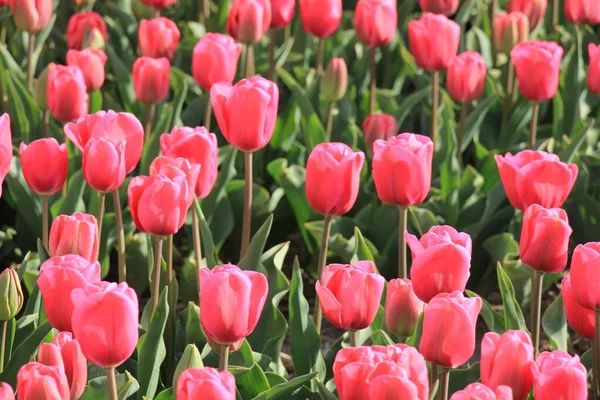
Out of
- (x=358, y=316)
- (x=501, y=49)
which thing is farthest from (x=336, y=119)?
(x=358, y=316)

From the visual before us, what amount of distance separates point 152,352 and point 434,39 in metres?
1.28

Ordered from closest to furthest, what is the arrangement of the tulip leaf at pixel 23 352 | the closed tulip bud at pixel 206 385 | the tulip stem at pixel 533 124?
1. the closed tulip bud at pixel 206 385
2. the tulip leaf at pixel 23 352
3. the tulip stem at pixel 533 124

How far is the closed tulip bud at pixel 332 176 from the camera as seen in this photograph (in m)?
1.71

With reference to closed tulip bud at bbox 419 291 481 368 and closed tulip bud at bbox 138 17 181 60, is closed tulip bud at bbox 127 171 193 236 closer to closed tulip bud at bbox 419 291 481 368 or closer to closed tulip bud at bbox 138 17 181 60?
closed tulip bud at bbox 419 291 481 368

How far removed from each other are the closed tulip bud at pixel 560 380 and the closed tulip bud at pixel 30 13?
1.76 m

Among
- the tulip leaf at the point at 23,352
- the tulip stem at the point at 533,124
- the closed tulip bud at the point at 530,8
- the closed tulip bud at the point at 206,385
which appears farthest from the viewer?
the closed tulip bud at the point at 530,8

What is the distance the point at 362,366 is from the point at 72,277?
0.42m

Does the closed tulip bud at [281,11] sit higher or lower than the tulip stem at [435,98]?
higher

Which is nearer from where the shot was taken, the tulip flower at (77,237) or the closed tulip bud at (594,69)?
the tulip flower at (77,237)

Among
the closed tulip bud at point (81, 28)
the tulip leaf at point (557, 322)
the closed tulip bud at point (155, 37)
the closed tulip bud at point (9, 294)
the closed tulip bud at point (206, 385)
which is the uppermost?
the closed tulip bud at point (206, 385)

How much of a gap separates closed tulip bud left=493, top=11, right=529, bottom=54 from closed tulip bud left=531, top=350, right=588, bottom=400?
1.80 m

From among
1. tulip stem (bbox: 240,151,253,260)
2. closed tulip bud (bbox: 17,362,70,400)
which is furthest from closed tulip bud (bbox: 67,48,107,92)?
closed tulip bud (bbox: 17,362,70,400)

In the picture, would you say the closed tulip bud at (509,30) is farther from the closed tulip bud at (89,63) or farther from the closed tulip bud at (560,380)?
the closed tulip bud at (560,380)

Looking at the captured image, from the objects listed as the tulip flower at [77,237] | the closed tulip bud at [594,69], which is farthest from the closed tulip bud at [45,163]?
the closed tulip bud at [594,69]
